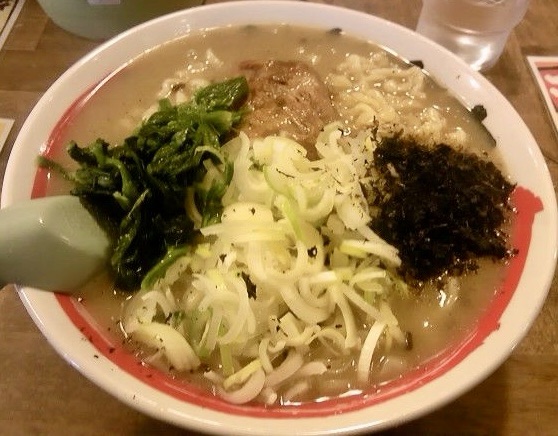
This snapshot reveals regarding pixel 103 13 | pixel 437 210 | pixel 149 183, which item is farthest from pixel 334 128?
pixel 103 13

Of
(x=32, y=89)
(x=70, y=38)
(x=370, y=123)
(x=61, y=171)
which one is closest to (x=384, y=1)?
(x=370, y=123)

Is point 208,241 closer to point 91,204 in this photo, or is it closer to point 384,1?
point 91,204

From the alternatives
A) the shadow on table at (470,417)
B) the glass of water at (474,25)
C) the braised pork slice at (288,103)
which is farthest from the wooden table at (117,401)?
Result: the glass of water at (474,25)

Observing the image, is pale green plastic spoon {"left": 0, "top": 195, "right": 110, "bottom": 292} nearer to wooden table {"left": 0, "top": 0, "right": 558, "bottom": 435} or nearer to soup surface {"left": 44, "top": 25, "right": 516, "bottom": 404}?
soup surface {"left": 44, "top": 25, "right": 516, "bottom": 404}

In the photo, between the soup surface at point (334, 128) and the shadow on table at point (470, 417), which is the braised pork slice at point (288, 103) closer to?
the soup surface at point (334, 128)

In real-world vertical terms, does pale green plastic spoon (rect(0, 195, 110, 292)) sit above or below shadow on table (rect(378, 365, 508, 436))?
above

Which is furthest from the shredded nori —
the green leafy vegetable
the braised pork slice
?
the green leafy vegetable
